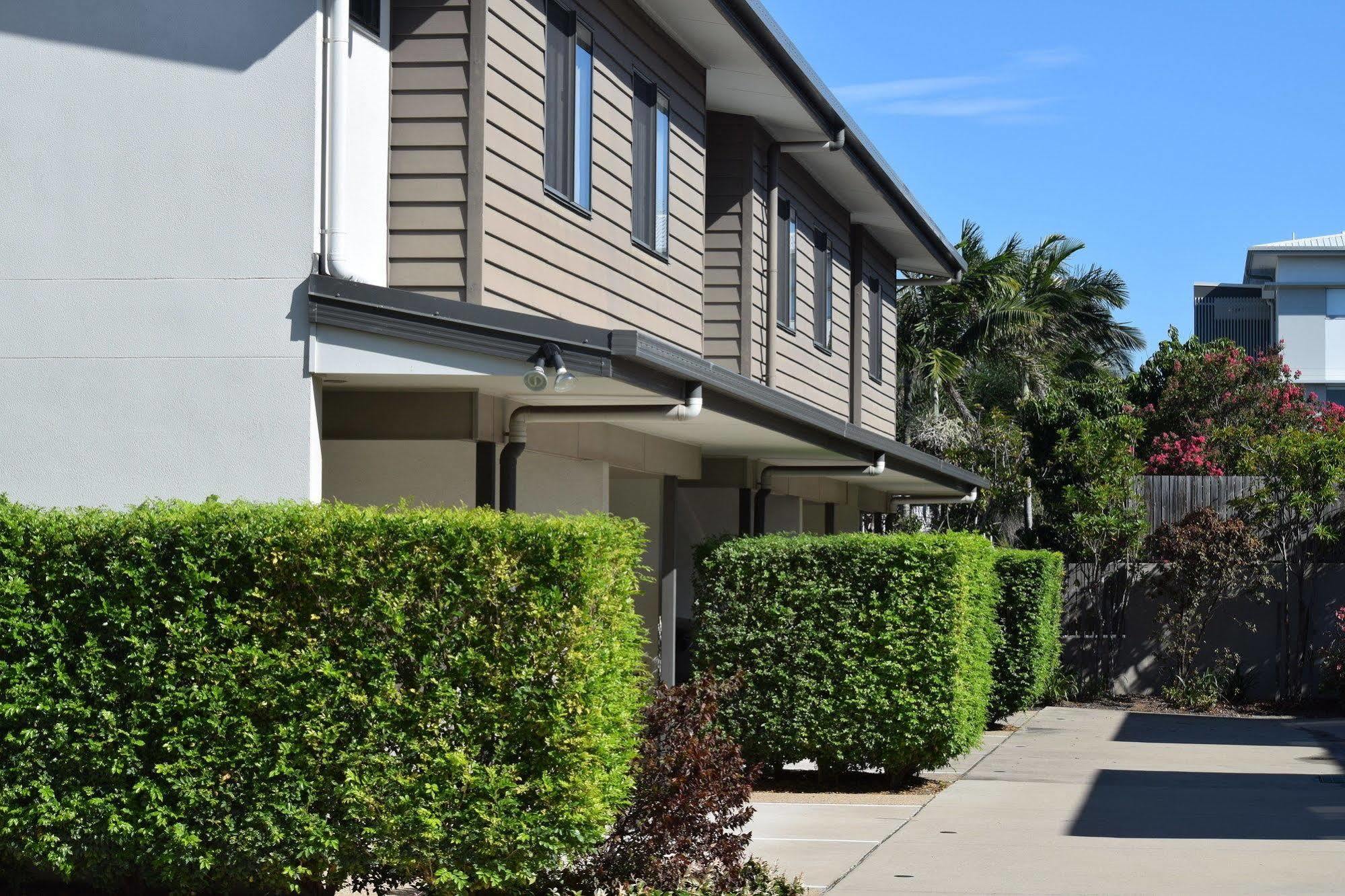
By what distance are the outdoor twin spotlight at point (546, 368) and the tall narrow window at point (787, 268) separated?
28.8 feet

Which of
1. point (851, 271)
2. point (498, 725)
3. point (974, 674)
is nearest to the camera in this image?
point (498, 725)

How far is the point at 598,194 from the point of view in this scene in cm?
1177

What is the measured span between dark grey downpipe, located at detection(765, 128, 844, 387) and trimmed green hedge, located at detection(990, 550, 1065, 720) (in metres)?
4.03

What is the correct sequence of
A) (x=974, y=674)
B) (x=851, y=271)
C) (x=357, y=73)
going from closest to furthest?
(x=357, y=73) < (x=974, y=674) < (x=851, y=271)

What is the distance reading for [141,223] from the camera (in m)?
8.70

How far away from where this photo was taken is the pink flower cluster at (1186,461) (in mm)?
28234

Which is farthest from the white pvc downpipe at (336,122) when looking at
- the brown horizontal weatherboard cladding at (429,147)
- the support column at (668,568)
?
the support column at (668,568)

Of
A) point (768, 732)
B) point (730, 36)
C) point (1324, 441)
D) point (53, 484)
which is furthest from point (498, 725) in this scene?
point (1324, 441)

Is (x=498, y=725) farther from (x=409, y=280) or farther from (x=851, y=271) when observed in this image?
(x=851, y=271)

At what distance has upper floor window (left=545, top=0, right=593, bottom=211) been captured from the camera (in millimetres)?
10898

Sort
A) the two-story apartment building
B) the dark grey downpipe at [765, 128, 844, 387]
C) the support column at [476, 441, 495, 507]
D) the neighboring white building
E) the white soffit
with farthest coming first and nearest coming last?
the neighboring white building
the dark grey downpipe at [765, 128, 844, 387]
the white soffit
the support column at [476, 441, 495, 507]
the two-story apartment building

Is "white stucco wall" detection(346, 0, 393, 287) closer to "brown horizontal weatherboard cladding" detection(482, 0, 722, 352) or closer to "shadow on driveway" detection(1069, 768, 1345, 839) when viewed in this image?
"brown horizontal weatherboard cladding" detection(482, 0, 722, 352)

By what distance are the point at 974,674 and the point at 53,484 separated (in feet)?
25.3

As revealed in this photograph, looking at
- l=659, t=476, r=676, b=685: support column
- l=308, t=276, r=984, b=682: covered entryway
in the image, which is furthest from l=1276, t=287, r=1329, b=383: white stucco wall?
l=659, t=476, r=676, b=685: support column
